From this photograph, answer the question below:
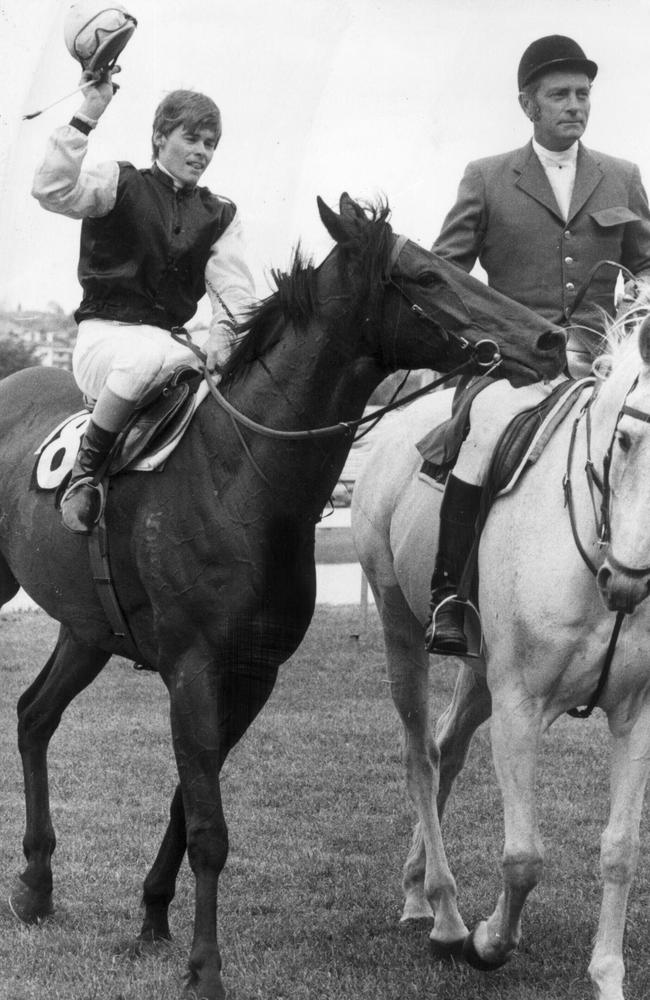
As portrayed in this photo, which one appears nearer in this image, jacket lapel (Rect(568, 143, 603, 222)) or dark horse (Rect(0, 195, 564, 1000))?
dark horse (Rect(0, 195, 564, 1000))

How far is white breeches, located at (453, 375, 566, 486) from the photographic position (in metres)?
5.41

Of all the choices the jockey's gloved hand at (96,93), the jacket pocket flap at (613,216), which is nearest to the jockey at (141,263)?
the jockey's gloved hand at (96,93)

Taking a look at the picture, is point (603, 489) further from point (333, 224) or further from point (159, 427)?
point (159, 427)

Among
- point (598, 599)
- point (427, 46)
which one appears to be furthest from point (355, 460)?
point (598, 599)

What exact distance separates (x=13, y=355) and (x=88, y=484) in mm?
21504

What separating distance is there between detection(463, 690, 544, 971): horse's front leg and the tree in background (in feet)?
67.2

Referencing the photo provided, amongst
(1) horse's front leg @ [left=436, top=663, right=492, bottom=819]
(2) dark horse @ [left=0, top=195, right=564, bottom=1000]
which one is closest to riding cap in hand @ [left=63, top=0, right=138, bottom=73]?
(2) dark horse @ [left=0, top=195, right=564, bottom=1000]

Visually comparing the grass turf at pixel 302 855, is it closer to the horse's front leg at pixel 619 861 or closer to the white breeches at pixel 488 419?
the horse's front leg at pixel 619 861

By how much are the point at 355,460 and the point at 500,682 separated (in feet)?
34.7

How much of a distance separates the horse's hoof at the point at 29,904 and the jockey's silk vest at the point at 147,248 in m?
2.53

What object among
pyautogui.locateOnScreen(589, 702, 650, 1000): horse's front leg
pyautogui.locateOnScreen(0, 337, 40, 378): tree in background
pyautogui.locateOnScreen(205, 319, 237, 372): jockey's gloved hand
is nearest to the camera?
pyautogui.locateOnScreen(589, 702, 650, 1000): horse's front leg

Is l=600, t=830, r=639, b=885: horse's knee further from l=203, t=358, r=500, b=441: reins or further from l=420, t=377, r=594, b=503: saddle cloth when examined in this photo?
l=203, t=358, r=500, b=441: reins

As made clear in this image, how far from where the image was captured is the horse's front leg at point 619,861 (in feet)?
16.0

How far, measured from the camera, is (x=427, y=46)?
8906mm
